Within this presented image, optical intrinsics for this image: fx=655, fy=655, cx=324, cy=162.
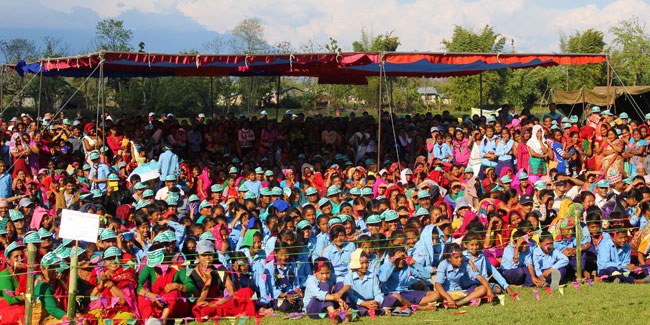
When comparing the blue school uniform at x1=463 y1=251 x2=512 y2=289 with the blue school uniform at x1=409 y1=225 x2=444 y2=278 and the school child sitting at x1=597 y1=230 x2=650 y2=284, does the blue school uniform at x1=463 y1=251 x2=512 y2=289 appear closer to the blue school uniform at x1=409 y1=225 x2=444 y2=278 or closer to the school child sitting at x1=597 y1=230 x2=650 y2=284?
the blue school uniform at x1=409 y1=225 x2=444 y2=278

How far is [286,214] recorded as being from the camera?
8.51 metres

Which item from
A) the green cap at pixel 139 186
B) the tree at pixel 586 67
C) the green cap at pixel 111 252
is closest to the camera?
the green cap at pixel 111 252

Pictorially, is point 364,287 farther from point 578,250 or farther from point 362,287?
point 578,250

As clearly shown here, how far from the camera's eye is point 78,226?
5.75m

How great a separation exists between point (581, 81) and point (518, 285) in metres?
33.7

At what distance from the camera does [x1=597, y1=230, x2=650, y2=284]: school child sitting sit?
7.88m

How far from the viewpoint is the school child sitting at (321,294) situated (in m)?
6.84

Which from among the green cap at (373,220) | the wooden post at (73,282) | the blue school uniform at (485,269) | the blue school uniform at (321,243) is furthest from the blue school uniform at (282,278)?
the wooden post at (73,282)

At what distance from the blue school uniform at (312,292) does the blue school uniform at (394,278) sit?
662 millimetres

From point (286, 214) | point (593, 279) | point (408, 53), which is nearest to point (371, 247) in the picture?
point (286, 214)

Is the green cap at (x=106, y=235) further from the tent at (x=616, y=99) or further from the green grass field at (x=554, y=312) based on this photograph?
the tent at (x=616, y=99)

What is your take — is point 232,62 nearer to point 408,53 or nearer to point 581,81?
point 408,53

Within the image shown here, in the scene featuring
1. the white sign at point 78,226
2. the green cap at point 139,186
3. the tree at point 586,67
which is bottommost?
the white sign at point 78,226

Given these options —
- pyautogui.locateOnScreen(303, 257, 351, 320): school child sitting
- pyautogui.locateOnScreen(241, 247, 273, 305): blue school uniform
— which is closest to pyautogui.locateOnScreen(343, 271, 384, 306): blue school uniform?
pyautogui.locateOnScreen(303, 257, 351, 320): school child sitting
